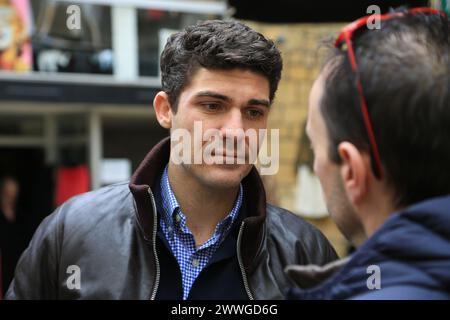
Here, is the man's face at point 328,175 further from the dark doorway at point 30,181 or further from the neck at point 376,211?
the dark doorway at point 30,181

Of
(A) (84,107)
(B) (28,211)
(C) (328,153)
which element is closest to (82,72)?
(A) (84,107)

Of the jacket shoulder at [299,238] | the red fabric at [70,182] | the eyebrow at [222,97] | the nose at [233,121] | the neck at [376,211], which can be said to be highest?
the eyebrow at [222,97]

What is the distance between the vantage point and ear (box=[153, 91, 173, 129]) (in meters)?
2.26

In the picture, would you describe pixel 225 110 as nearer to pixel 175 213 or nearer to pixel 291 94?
pixel 175 213

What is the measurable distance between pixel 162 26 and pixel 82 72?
121 cm

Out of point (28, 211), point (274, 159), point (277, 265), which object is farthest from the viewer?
point (28, 211)

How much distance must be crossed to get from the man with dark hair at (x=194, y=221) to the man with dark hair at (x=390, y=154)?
70 centimetres

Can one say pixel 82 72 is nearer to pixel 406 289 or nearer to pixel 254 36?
pixel 254 36

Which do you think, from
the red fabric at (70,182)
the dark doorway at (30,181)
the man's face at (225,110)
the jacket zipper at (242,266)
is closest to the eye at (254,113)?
the man's face at (225,110)

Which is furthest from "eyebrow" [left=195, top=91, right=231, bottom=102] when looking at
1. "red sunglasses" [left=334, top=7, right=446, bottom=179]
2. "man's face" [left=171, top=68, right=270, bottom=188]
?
"red sunglasses" [left=334, top=7, right=446, bottom=179]

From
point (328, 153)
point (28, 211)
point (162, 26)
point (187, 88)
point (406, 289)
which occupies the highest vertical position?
point (162, 26)

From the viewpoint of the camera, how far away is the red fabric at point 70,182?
8164mm

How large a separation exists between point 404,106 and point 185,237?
103cm

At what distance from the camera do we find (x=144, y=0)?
29.4ft
